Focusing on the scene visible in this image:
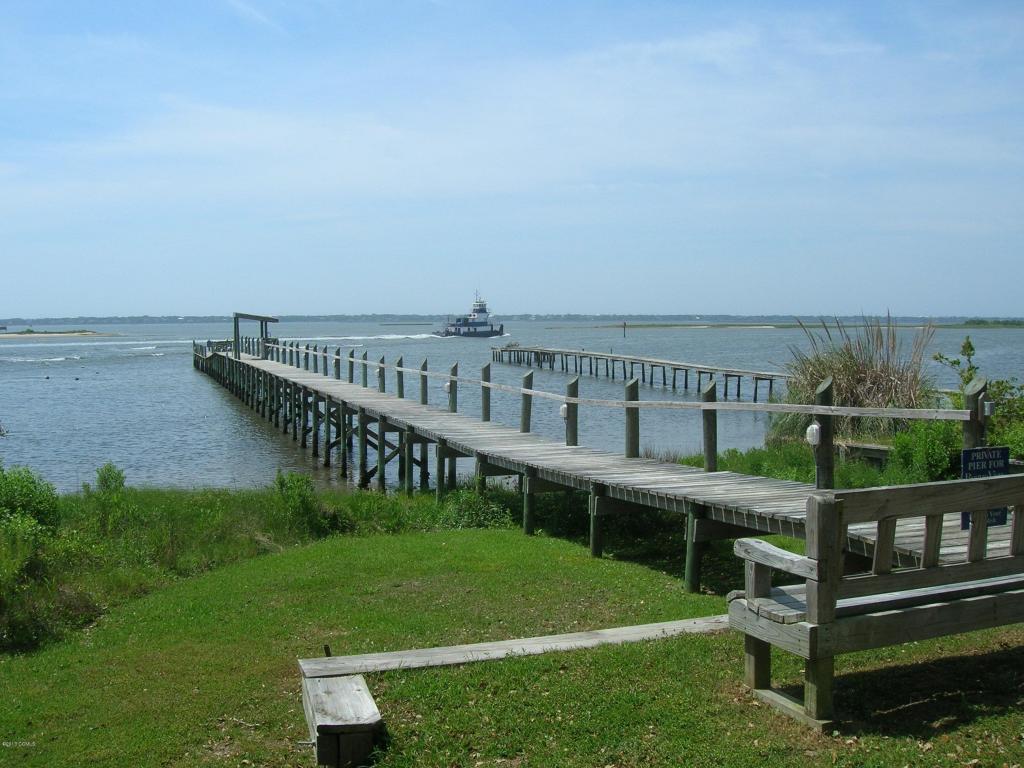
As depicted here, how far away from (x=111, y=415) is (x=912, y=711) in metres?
34.9

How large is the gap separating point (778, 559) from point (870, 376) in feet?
43.3

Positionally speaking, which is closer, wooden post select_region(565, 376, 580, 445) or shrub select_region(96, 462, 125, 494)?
wooden post select_region(565, 376, 580, 445)

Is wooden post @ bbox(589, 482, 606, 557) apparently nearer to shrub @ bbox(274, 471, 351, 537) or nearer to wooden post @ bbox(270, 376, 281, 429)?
shrub @ bbox(274, 471, 351, 537)

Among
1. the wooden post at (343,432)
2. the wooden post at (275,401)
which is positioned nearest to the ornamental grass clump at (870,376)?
the wooden post at (343,432)

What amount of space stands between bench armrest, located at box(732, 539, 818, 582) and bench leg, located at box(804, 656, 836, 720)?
1.47 ft

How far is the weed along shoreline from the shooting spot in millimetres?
5039

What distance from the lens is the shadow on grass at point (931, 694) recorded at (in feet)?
16.5

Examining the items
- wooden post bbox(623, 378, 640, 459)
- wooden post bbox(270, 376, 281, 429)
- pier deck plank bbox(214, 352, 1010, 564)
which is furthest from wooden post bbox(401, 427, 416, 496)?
wooden post bbox(270, 376, 281, 429)

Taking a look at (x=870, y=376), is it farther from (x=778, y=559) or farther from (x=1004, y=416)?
(x=778, y=559)

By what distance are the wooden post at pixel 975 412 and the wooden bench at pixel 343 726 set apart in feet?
16.0

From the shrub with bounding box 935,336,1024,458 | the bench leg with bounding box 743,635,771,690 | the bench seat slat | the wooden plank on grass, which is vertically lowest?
the wooden plank on grass

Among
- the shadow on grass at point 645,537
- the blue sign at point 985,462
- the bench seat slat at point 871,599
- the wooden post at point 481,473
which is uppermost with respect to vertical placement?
the blue sign at point 985,462

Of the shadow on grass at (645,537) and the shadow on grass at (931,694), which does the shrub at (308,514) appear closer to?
the shadow on grass at (645,537)

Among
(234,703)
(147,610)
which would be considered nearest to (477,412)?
(147,610)
